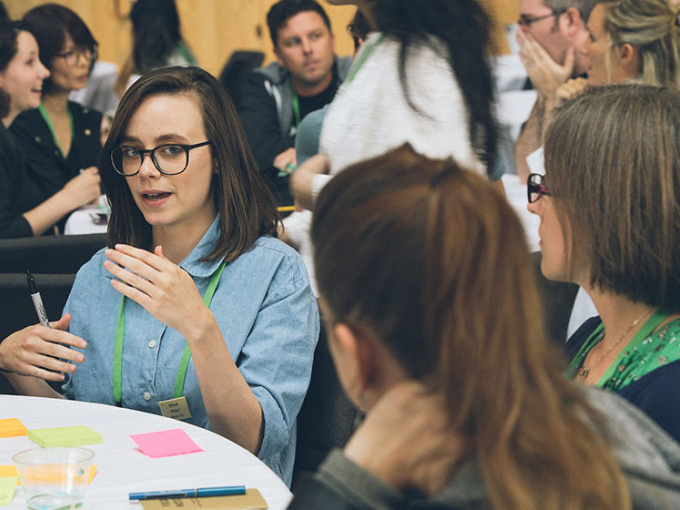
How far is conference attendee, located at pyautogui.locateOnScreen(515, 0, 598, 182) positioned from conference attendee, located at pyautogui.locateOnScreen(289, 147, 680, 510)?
9.01 ft

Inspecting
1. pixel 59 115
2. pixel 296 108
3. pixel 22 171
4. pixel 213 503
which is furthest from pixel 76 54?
pixel 213 503

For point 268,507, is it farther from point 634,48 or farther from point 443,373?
point 634,48

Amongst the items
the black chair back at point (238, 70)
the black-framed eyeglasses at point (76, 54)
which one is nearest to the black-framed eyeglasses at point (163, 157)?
the black chair back at point (238, 70)

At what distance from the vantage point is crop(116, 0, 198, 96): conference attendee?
15.3 feet

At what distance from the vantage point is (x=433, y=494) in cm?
77

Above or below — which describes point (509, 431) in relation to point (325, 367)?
above

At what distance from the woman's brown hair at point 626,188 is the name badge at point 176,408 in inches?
31.5

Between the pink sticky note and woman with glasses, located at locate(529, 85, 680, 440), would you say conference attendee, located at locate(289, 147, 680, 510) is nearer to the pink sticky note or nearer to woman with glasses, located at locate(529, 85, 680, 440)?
woman with glasses, located at locate(529, 85, 680, 440)

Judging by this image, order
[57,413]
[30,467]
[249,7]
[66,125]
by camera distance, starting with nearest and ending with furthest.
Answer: [30,467] < [57,413] < [66,125] < [249,7]

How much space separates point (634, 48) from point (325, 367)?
184cm

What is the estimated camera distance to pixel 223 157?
1.87 metres

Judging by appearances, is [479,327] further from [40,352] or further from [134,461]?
[40,352]

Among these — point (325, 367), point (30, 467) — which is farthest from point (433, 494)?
point (325, 367)

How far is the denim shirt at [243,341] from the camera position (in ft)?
5.56
